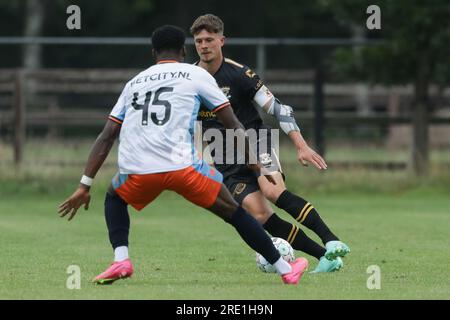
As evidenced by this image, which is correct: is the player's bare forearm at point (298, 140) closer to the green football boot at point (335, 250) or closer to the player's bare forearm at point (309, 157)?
the player's bare forearm at point (309, 157)

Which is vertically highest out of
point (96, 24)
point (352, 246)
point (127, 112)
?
point (96, 24)

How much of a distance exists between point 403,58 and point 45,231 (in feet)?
31.9

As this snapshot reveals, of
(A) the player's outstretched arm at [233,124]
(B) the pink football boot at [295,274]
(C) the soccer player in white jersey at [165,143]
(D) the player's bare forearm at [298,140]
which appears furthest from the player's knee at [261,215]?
(A) the player's outstretched arm at [233,124]

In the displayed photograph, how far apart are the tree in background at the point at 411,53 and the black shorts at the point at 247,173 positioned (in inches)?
449

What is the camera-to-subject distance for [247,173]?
994 cm

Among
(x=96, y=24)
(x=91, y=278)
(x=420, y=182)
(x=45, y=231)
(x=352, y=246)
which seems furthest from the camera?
(x=96, y=24)

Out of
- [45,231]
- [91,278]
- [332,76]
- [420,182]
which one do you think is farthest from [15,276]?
[332,76]

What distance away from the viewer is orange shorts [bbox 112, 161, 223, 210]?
26.9 feet

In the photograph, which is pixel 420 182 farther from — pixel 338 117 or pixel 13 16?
pixel 13 16

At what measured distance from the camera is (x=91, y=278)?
30.4 ft

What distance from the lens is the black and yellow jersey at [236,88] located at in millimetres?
9766

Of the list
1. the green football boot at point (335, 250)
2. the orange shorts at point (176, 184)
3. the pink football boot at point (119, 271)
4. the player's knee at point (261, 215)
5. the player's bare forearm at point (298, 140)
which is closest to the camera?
the orange shorts at point (176, 184)

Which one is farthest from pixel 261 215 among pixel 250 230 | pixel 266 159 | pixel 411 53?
pixel 411 53

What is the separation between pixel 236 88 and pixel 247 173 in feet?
2.36
